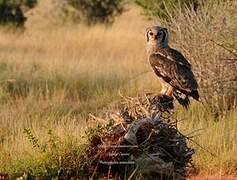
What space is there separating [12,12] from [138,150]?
19069 mm

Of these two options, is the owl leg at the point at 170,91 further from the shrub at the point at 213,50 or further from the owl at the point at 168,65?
the shrub at the point at 213,50

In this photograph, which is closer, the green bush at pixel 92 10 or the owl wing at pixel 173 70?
the owl wing at pixel 173 70

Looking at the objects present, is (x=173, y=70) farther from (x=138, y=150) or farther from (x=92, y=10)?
(x=92, y=10)

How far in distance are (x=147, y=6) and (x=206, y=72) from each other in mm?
7475

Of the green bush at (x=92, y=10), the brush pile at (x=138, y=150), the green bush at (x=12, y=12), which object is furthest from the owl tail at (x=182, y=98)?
the green bush at (x=92, y=10)

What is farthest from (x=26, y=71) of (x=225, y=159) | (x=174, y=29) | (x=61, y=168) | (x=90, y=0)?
(x=90, y=0)

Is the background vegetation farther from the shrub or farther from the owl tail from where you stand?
the owl tail

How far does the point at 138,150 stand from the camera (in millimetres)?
6062

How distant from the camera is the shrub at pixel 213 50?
9875 mm

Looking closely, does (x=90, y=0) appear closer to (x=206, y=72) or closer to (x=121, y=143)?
(x=206, y=72)

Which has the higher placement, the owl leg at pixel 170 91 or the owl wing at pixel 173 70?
the owl wing at pixel 173 70

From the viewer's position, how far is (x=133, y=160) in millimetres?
6012

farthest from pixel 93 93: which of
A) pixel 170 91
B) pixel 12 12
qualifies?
pixel 12 12

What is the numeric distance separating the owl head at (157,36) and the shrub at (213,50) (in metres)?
2.07
